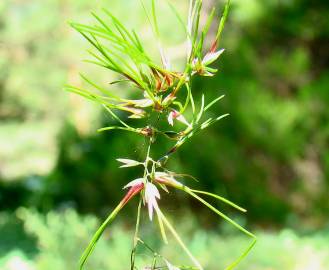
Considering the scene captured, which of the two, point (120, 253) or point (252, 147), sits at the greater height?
point (120, 253)

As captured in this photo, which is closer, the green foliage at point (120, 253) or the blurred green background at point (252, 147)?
the green foliage at point (120, 253)

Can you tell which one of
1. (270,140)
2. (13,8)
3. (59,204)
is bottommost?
(59,204)

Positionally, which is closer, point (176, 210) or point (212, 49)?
point (212, 49)

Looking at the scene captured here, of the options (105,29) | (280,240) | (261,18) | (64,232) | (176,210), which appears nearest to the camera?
(105,29)

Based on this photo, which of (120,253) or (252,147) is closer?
(120,253)

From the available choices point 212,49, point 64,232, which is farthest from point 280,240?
point 212,49

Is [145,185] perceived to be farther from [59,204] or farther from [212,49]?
[59,204]

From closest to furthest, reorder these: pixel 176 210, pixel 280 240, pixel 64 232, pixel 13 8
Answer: pixel 64 232, pixel 280 240, pixel 176 210, pixel 13 8

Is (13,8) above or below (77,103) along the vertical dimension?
above

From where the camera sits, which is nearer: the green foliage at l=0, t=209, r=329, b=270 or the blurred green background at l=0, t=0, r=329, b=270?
the green foliage at l=0, t=209, r=329, b=270

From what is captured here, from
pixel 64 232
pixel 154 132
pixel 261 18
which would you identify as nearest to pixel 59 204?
pixel 261 18
